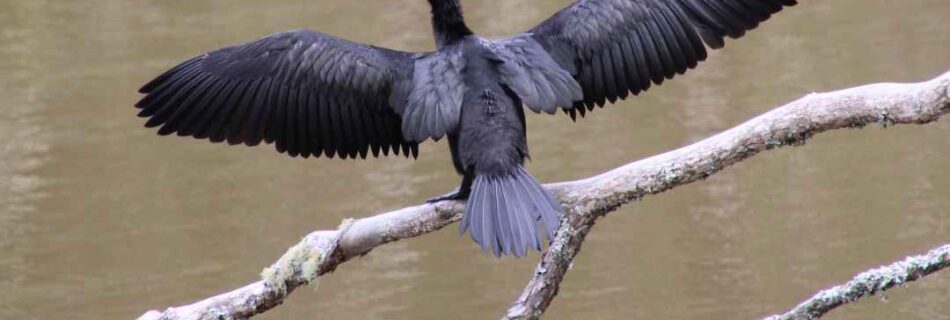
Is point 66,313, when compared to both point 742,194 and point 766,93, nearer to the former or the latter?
point 742,194

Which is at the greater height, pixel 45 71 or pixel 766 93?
pixel 45 71

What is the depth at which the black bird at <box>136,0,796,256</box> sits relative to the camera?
15.2ft

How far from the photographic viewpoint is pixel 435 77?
15.4ft

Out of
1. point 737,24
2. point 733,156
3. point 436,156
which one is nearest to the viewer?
point 733,156

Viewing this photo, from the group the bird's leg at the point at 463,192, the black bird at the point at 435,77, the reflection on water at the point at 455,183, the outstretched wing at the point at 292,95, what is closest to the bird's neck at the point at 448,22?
the black bird at the point at 435,77

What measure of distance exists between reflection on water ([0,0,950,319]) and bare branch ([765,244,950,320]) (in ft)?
12.0

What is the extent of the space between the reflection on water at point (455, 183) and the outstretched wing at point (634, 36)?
3134mm

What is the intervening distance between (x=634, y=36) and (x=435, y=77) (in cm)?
61

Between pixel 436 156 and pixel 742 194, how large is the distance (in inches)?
66.5

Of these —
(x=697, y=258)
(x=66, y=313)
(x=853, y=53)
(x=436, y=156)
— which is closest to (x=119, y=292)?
(x=66, y=313)

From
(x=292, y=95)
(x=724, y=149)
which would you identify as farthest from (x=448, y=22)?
(x=724, y=149)

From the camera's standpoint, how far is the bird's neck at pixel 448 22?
4801 millimetres

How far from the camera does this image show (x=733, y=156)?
4.20 meters

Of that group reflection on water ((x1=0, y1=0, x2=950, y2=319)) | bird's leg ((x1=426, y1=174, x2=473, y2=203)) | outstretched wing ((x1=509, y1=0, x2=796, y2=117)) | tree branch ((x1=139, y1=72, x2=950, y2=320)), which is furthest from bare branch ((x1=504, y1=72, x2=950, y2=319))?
reflection on water ((x1=0, y1=0, x2=950, y2=319))
